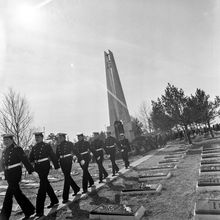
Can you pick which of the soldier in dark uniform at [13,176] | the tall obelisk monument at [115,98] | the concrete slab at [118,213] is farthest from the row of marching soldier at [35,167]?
the tall obelisk monument at [115,98]

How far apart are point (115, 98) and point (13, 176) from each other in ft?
75.1

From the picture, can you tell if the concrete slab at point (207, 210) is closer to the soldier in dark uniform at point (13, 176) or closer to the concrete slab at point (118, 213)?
the concrete slab at point (118, 213)

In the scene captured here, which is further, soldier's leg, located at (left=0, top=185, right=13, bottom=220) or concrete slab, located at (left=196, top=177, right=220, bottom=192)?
concrete slab, located at (left=196, top=177, right=220, bottom=192)

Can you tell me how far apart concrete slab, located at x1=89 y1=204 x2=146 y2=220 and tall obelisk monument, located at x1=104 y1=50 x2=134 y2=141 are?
21.9 meters

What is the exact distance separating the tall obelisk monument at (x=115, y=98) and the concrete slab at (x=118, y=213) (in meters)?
21.9

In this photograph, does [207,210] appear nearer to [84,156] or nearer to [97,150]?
[84,156]

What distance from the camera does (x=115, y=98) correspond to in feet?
90.5

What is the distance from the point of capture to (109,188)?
7129 mm

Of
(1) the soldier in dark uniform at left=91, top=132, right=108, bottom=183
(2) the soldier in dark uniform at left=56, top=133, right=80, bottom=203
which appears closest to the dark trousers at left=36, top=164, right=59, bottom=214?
(2) the soldier in dark uniform at left=56, top=133, right=80, bottom=203

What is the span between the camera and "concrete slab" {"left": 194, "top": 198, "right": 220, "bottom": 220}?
3.51 meters

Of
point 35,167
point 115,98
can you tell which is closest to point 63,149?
point 35,167

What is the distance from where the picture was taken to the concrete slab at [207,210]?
11.5ft

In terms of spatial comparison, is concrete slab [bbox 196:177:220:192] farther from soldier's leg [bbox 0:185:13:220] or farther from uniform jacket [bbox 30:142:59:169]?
soldier's leg [bbox 0:185:13:220]

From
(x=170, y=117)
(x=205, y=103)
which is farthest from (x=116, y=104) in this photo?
(x=205, y=103)
